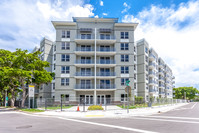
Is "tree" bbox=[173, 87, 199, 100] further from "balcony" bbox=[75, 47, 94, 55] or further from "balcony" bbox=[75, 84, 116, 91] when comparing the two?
"balcony" bbox=[75, 47, 94, 55]

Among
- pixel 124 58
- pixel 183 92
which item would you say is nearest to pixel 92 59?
pixel 124 58

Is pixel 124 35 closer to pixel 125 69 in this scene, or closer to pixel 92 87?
pixel 125 69

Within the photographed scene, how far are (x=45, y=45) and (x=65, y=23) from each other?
7502 millimetres

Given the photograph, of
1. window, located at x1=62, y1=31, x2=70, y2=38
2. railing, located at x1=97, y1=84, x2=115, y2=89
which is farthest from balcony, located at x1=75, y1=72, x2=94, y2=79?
window, located at x1=62, y1=31, x2=70, y2=38

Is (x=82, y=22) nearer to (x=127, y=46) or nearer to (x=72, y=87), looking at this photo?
(x=127, y=46)

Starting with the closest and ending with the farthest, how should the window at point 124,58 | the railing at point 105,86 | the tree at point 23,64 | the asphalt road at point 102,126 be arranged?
the asphalt road at point 102,126, the tree at point 23,64, the railing at point 105,86, the window at point 124,58

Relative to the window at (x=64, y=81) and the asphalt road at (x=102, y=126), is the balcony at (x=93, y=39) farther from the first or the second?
the asphalt road at (x=102, y=126)

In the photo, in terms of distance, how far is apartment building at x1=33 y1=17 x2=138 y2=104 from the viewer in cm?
3528

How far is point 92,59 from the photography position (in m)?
37.3

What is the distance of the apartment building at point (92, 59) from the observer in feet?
116

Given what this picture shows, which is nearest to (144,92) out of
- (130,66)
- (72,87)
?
(130,66)

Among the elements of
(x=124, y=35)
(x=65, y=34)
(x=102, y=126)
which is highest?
(x=65, y=34)

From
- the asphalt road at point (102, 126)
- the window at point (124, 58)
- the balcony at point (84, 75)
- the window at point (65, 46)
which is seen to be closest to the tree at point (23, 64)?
the balcony at point (84, 75)

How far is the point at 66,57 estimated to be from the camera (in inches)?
1422
